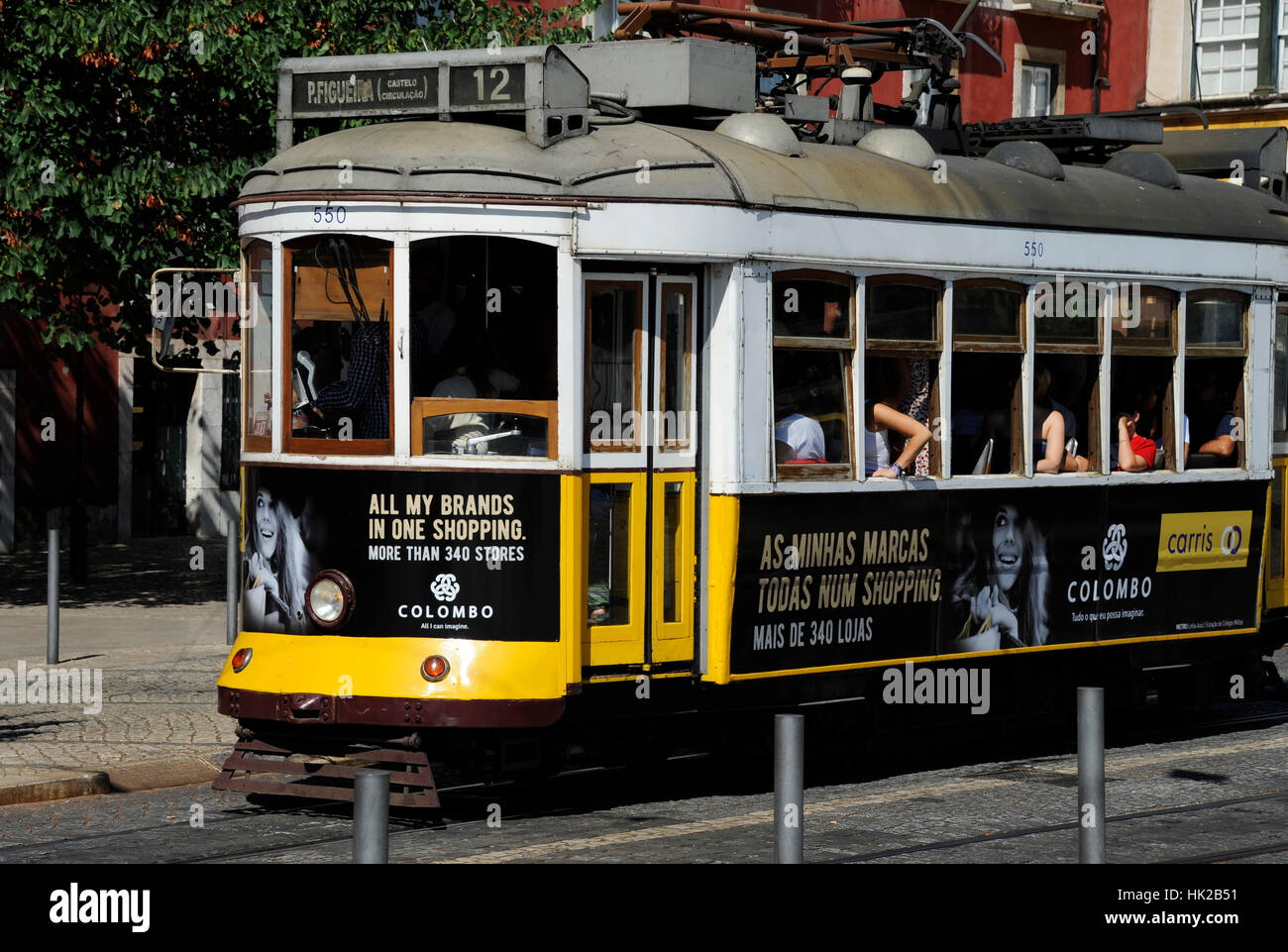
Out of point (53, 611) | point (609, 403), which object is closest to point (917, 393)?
point (609, 403)

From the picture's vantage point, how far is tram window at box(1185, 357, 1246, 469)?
43.9 ft

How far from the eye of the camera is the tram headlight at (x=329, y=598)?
10.1 meters

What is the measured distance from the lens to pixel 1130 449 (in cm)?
1288

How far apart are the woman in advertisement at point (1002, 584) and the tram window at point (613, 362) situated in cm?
237

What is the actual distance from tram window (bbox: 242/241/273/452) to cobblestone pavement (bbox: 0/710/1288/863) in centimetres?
185

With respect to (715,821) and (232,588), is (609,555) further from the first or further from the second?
(232,588)

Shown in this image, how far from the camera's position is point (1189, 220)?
43.2ft

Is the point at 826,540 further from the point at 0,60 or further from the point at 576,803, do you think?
the point at 0,60

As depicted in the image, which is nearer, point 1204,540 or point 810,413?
point 810,413

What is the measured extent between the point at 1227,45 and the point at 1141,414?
23761 millimetres

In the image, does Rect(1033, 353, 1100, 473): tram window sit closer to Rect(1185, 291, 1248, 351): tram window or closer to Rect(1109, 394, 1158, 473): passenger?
A: Rect(1109, 394, 1158, 473): passenger

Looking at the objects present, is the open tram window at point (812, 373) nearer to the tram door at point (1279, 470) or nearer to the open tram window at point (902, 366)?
the open tram window at point (902, 366)
